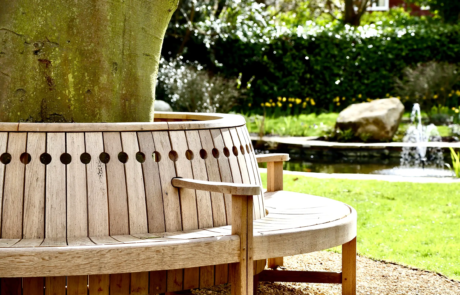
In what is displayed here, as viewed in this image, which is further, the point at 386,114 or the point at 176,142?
the point at 386,114

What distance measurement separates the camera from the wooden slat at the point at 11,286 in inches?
107

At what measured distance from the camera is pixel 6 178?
2770mm

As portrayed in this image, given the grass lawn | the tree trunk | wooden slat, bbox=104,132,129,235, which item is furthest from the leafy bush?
wooden slat, bbox=104,132,129,235

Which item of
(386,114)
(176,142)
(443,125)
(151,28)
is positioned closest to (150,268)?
(176,142)

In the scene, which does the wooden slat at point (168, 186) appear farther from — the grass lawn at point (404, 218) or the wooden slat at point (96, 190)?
the grass lawn at point (404, 218)

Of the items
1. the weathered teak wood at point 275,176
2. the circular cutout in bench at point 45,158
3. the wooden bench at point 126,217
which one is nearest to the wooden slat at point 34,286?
the wooden bench at point 126,217

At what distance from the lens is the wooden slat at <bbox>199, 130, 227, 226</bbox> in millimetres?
3076

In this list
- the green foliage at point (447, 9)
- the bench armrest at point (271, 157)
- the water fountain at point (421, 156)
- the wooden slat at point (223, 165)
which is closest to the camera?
the wooden slat at point (223, 165)

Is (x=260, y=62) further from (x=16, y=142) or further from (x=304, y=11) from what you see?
(x=16, y=142)

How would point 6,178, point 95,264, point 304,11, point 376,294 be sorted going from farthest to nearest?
point 304,11
point 376,294
point 6,178
point 95,264

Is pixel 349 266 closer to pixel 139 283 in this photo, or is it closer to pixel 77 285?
pixel 139 283

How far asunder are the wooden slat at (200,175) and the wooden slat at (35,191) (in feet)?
2.25

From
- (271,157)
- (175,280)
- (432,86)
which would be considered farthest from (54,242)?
(432,86)

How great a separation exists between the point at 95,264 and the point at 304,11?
2307 cm
